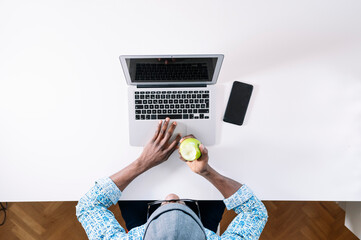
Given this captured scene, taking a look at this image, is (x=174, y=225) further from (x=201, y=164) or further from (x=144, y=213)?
(x=144, y=213)

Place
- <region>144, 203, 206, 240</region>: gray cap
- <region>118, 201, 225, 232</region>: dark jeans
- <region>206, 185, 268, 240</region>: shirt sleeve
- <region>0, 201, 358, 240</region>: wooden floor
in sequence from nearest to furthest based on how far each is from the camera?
<region>144, 203, 206, 240</region>: gray cap → <region>206, 185, 268, 240</region>: shirt sleeve → <region>118, 201, 225, 232</region>: dark jeans → <region>0, 201, 358, 240</region>: wooden floor

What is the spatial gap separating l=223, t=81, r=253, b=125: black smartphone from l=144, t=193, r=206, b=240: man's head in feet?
1.29

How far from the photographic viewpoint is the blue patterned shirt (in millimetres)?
911

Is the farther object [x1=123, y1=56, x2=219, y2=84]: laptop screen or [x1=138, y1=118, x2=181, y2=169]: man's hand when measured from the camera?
[x1=138, y1=118, x2=181, y2=169]: man's hand

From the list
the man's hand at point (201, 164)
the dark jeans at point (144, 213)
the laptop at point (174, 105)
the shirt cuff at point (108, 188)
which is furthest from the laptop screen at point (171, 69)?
the dark jeans at point (144, 213)

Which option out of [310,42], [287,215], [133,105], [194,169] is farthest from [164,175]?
[287,215]

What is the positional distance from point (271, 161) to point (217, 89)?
34 cm

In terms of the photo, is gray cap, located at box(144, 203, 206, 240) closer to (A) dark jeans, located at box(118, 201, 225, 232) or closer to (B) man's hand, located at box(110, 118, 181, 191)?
(B) man's hand, located at box(110, 118, 181, 191)

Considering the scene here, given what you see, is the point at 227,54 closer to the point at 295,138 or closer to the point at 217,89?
the point at 217,89

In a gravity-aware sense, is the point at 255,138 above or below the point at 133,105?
below

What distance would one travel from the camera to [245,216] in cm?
97

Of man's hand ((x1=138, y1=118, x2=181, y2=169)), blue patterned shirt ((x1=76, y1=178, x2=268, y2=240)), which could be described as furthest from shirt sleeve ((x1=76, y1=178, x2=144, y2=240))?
man's hand ((x1=138, y1=118, x2=181, y2=169))

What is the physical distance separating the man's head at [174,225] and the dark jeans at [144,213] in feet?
1.34

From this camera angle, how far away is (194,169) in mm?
943
